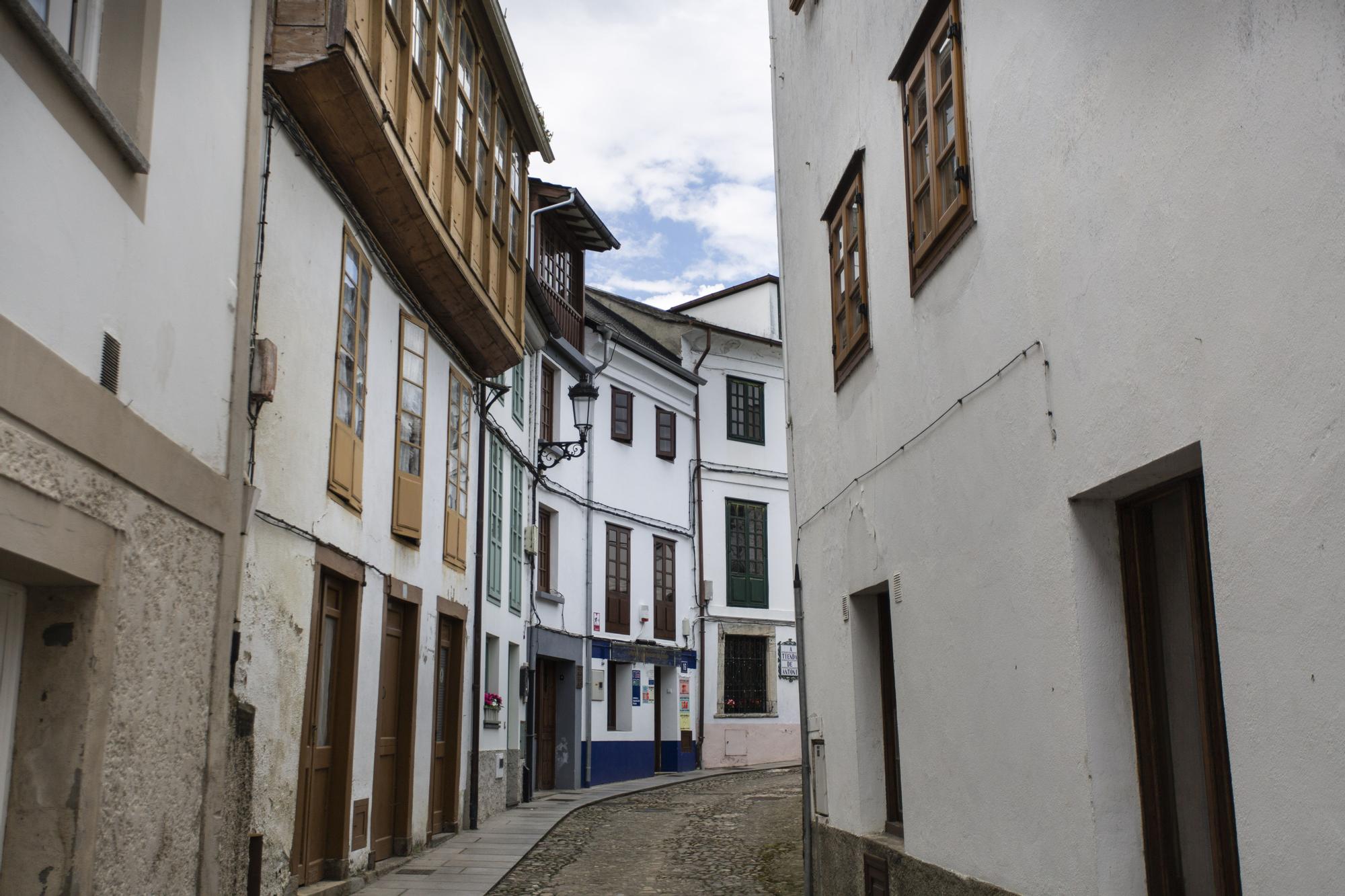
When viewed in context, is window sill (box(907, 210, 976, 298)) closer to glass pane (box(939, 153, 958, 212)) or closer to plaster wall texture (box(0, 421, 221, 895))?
glass pane (box(939, 153, 958, 212))

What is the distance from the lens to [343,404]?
32.1 ft

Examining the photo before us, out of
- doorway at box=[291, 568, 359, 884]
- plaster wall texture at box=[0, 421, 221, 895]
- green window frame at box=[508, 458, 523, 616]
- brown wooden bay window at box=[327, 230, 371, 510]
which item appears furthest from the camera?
green window frame at box=[508, 458, 523, 616]

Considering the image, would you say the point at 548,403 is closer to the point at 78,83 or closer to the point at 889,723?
the point at 889,723

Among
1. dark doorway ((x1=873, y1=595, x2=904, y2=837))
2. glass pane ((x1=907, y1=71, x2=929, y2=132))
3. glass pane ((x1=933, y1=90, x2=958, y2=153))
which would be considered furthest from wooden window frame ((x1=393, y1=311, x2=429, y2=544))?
glass pane ((x1=933, y1=90, x2=958, y2=153))

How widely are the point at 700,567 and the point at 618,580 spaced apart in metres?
3.26

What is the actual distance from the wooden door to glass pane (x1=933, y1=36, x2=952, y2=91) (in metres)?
19.3

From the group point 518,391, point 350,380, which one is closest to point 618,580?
point 518,391

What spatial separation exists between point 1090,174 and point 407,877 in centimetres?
842

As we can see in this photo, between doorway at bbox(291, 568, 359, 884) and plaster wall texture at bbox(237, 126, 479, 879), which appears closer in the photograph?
plaster wall texture at bbox(237, 126, 479, 879)

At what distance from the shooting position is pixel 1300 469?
11.3ft

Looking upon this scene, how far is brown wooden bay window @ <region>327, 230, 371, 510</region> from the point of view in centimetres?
954

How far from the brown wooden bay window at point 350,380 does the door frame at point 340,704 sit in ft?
1.84

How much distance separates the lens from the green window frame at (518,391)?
1800 cm

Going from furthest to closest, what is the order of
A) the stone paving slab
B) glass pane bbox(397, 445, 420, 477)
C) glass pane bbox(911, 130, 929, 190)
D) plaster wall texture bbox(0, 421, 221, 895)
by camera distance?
glass pane bbox(397, 445, 420, 477), the stone paving slab, glass pane bbox(911, 130, 929, 190), plaster wall texture bbox(0, 421, 221, 895)
